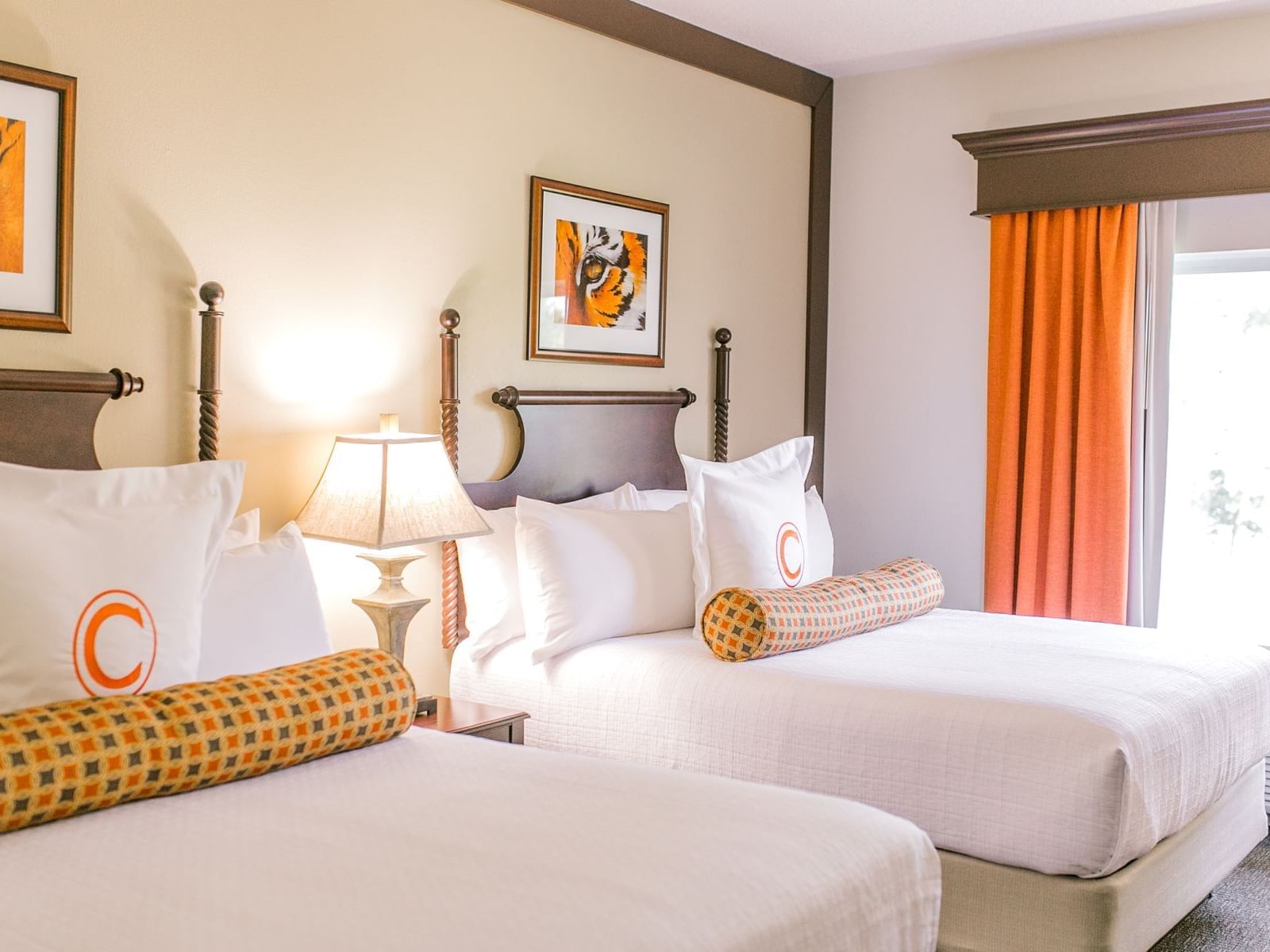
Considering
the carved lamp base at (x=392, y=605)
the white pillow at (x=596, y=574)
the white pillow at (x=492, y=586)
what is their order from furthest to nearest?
the white pillow at (x=492, y=586) → the white pillow at (x=596, y=574) → the carved lamp base at (x=392, y=605)

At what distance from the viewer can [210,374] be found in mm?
2738

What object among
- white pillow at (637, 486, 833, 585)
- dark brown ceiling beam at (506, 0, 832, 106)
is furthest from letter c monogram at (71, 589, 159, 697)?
dark brown ceiling beam at (506, 0, 832, 106)

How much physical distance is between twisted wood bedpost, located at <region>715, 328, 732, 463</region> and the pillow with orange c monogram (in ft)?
7.29

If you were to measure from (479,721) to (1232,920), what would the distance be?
6.19ft

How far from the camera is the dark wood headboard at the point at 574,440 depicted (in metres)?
3.33

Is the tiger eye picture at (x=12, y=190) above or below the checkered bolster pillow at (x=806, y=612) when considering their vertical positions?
above

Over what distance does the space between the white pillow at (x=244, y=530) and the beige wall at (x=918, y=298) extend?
2.63 metres

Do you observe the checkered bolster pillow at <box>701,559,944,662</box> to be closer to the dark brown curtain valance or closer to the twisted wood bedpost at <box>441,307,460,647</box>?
the twisted wood bedpost at <box>441,307,460,647</box>

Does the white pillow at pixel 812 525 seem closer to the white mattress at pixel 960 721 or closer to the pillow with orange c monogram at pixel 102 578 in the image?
the white mattress at pixel 960 721

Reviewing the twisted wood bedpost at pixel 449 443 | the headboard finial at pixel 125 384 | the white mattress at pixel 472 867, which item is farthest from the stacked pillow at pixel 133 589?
the twisted wood bedpost at pixel 449 443

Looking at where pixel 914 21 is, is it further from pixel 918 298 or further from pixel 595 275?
pixel 595 275

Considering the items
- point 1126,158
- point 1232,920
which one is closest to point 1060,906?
point 1232,920

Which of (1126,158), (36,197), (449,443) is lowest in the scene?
(449,443)

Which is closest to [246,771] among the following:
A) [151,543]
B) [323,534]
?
[151,543]
